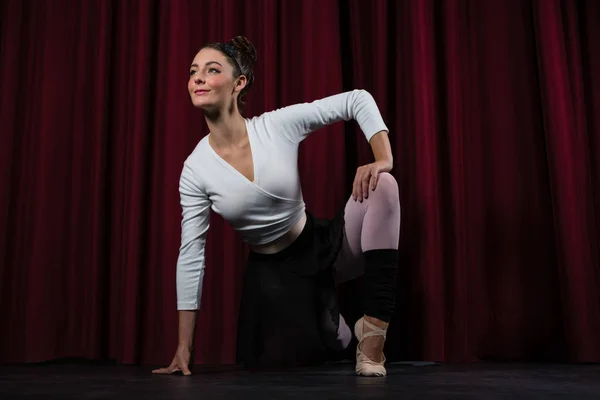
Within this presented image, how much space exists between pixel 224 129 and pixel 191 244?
0.99ft

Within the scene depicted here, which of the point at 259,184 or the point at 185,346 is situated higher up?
the point at 259,184

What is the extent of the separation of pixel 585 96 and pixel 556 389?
124cm

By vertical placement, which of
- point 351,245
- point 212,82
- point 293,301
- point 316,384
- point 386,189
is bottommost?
point 316,384

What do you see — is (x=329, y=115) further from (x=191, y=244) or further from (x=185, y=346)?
(x=185, y=346)

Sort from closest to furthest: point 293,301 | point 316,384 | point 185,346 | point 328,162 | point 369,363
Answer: point 316,384
point 369,363
point 185,346
point 293,301
point 328,162

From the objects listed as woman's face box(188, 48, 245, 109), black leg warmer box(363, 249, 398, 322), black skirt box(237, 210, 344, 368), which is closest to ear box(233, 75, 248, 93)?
woman's face box(188, 48, 245, 109)

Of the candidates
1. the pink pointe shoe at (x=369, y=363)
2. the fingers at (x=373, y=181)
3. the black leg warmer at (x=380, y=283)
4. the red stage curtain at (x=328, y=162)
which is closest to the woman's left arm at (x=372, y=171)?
the fingers at (x=373, y=181)

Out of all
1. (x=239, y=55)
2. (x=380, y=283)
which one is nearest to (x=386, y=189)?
(x=380, y=283)

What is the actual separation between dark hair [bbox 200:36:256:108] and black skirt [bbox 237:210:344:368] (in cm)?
42

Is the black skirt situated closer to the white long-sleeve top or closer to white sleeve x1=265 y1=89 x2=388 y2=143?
the white long-sleeve top

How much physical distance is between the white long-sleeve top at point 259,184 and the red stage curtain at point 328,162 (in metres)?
0.42

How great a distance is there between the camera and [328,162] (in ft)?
6.15

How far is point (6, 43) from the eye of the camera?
2.06 meters

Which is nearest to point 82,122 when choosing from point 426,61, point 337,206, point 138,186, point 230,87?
point 138,186
